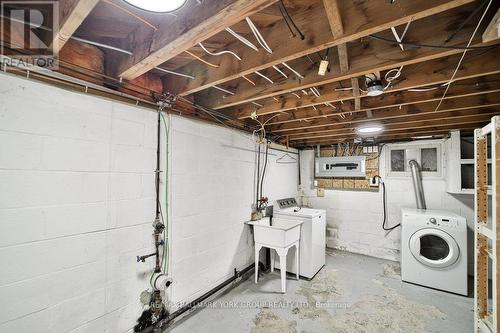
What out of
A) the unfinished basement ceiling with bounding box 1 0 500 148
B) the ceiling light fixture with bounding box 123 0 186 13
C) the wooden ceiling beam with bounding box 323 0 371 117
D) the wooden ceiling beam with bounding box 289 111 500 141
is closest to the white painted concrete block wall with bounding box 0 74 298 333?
the unfinished basement ceiling with bounding box 1 0 500 148

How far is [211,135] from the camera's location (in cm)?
251

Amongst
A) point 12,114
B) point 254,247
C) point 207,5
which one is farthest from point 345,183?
point 12,114

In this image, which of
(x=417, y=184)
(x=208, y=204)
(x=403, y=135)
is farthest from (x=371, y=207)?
(x=208, y=204)

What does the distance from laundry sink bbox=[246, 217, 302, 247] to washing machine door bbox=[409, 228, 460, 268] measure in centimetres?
159

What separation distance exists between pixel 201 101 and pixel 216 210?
1.27 meters

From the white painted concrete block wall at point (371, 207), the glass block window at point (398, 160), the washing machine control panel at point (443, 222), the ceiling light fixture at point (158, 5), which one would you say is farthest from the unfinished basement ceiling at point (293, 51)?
the white painted concrete block wall at point (371, 207)

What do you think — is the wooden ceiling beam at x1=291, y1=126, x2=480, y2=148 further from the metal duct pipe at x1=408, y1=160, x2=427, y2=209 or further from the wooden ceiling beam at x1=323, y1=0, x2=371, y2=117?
the wooden ceiling beam at x1=323, y1=0, x2=371, y2=117

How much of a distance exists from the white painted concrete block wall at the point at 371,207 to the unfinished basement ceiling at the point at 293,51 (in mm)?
1666

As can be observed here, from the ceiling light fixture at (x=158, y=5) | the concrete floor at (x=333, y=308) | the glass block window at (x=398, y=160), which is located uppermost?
the ceiling light fixture at (x=158, y=5)

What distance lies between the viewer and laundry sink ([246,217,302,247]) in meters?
2.67

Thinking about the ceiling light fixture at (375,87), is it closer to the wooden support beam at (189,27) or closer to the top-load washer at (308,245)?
the wooden support beam at (189,27)

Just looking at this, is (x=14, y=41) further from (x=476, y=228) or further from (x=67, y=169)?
(x=476, y=228)

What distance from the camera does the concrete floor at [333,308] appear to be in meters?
2.05

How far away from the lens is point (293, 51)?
1244 millimetres
